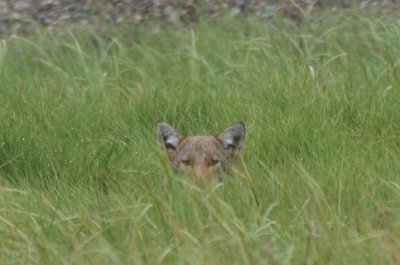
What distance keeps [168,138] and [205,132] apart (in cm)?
83

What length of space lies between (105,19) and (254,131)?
3.76 metres

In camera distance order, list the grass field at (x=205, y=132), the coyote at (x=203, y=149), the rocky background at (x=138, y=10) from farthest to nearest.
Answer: the rocky background at (x=138, y=10)
the coyote at (x=203, y=149)
the grass field at (x=205, y=132)

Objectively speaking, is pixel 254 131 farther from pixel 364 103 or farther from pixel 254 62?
pixel 254 62

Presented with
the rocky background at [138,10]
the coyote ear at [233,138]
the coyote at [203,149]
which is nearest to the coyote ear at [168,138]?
the coyote at [203,149]

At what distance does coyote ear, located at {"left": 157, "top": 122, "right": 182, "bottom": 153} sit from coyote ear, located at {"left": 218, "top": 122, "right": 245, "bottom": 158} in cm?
28

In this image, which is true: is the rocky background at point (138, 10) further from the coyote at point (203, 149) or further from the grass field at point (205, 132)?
the coyote at point (203, 149)

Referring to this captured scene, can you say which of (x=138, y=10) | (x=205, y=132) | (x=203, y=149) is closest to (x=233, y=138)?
(x=203, y=149)

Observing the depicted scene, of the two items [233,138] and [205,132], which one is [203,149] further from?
[205,132]

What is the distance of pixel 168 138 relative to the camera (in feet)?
24.0

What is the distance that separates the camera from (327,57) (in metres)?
9.43

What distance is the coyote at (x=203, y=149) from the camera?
7.16m

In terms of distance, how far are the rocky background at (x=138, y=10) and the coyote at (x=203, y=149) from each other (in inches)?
139

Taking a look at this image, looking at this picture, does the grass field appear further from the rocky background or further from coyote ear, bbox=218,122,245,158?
the rocky background

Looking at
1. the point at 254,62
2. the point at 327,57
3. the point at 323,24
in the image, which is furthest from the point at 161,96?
the point at 323,24
